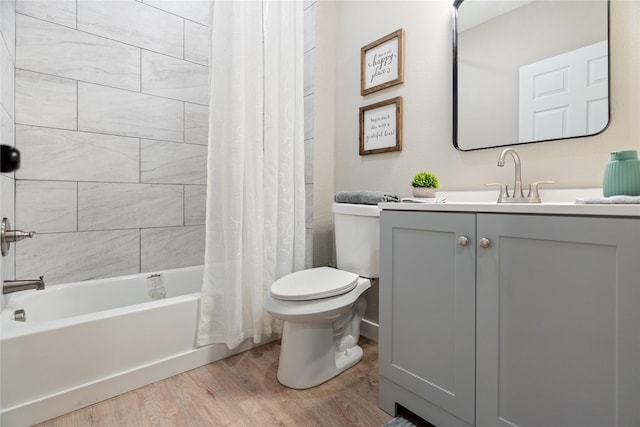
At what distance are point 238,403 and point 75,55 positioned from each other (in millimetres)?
2068

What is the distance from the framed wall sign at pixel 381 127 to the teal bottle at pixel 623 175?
3.23ft

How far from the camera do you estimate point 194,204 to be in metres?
A: 2.32

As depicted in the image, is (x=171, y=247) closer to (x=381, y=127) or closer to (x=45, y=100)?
(x=45, y=100)

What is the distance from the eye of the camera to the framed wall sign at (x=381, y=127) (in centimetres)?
182

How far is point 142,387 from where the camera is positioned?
56.9 inches

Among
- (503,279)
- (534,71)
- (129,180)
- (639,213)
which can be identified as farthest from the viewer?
(129,180)

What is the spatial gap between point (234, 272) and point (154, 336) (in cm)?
46

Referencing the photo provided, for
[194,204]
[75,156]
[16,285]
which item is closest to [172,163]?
[194,204]

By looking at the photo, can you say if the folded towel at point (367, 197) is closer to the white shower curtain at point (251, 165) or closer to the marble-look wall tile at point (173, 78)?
the white shower curtain at point (251, 165)

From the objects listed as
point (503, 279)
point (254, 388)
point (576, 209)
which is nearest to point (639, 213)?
point (576, 209)

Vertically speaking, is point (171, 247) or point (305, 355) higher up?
point (171, 247)

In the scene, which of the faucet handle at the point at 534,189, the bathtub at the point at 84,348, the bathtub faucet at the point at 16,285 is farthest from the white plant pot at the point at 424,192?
the bathtub faucet at the point at 16,285

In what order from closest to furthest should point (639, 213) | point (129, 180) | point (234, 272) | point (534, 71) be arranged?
point (639, 213)
point (534, 71)
point (234, 272)
point (129, 180)

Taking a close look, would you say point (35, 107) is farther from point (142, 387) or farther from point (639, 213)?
point (639, 213)
